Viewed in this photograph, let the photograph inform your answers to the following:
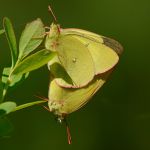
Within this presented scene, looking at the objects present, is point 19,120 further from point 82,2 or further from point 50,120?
point 82,2

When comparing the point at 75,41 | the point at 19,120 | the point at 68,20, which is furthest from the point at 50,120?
the point at 75,41

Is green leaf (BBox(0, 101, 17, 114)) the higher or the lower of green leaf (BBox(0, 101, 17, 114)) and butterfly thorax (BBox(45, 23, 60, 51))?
the higher

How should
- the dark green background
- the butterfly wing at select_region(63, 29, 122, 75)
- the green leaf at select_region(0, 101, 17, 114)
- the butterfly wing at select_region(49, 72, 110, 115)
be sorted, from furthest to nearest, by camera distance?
the dark green background → the butterfly wing at select_region(63, 29, 122, 75) → the butterfly wing at select_region(49, 72, 110, 115) → the green leaf at select_region(0, 101, 17, 114)

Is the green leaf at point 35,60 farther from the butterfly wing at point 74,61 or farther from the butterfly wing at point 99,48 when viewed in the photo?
the butterfly wing at point 99,48

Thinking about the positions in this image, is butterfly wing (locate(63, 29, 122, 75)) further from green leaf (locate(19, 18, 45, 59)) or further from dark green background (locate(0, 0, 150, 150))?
dark green background (locate(0, 0, 150, 150))

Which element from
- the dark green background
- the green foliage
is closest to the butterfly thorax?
the green foliage

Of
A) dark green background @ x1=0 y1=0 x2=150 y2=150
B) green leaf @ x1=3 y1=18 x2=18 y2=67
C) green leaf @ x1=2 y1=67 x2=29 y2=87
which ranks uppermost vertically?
green leaf @ x1=3 y1=18 x2=18 y2=67
